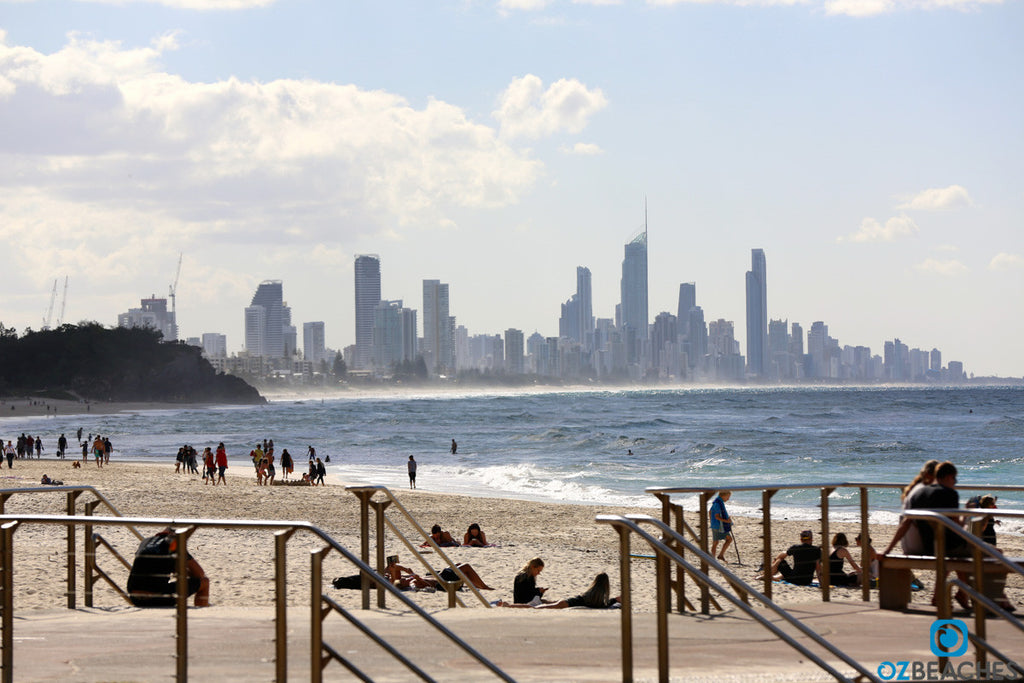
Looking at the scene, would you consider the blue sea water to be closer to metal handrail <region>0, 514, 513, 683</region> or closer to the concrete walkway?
the concrete walkway

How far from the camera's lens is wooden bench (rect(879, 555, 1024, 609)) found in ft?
19.3

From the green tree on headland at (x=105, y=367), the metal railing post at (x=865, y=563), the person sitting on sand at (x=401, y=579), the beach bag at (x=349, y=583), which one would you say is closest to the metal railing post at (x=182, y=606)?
the beach bag at (x=349, y=583)

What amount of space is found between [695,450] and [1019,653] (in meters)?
52.0

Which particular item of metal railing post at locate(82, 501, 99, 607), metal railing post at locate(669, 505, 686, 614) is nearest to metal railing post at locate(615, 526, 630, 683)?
metal railing post at locate(669, 505, 686, 614)

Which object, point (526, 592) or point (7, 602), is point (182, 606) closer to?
point (7, 602)

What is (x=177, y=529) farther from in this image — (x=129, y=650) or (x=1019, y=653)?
(x=1019, y=653)

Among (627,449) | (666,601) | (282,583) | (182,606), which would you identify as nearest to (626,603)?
(666,601)

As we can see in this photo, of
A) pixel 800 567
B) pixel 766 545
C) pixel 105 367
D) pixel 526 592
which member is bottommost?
pixel 526 592

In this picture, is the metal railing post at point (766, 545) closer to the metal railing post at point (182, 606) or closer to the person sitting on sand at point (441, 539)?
the metal railing post at point (182, 606)

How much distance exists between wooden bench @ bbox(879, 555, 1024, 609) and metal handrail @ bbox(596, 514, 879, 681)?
0.87 m

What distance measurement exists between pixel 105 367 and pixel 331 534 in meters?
168

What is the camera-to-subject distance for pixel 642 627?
7289mm

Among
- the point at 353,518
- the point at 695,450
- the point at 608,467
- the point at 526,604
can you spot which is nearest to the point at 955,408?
the point at 695,450

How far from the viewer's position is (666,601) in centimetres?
600
